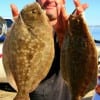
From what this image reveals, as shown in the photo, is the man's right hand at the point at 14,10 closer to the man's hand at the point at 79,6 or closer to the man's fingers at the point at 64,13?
the man's fingers at the point at 64,13

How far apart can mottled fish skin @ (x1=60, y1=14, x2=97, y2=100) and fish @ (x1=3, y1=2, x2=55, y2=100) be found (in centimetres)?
13

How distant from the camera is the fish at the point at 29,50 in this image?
3287 millimetres

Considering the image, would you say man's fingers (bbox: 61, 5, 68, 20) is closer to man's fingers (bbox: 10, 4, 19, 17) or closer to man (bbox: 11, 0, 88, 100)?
man (bbox: 11, 0, 88, 100)

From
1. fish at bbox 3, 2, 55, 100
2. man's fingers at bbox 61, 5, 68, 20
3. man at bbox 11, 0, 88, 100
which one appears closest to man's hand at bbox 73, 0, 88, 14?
man at bbox 11, 0, 88, 100

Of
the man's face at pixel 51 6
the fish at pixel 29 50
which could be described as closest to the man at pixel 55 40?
the man's face at pixel 51 6

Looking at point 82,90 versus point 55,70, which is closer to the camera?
point 82,90

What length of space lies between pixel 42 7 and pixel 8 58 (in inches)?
22.9

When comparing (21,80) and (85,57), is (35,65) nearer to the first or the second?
(21,80)

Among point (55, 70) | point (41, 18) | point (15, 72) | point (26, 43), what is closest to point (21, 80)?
point (15, 72)

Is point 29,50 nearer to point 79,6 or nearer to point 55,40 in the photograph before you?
point 79,6

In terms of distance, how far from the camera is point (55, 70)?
421 centimetres

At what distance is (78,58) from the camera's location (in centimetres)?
331

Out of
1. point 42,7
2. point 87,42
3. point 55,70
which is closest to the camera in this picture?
point 87,42

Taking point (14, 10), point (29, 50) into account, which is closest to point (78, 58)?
point (29, 50)
